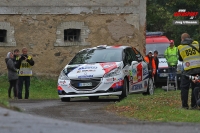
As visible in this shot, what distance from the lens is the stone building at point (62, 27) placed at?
1053 inches

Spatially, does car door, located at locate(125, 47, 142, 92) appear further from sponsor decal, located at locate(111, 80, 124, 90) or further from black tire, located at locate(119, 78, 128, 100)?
sponsor decal, located at locate(111, 80, 124, 90)

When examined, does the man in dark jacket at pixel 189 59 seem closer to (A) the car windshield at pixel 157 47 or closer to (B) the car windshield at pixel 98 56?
(B) the car windshield at pixel 98 56

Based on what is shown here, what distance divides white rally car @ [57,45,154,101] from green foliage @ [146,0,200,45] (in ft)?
76.1

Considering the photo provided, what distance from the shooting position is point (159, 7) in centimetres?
4953

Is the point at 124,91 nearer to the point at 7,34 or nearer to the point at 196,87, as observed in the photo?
the point at 196,87

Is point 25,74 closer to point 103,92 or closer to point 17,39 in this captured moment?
point 103,92

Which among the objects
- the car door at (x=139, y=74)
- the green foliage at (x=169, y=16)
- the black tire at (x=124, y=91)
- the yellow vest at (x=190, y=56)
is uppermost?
the green foliage at (x=169, y=16)

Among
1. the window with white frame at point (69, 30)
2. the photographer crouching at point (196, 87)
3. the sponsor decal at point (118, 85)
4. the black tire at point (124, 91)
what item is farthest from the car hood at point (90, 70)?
the window with white frame at point (69, 30)

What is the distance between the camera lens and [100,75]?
18234 millimetres

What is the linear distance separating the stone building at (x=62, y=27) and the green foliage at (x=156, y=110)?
A: 33.0 feet

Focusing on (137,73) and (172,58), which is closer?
(137,73)

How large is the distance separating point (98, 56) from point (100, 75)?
156 cm

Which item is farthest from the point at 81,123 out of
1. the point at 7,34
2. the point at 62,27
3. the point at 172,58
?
the point at 62,27

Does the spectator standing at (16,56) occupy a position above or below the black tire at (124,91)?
above
